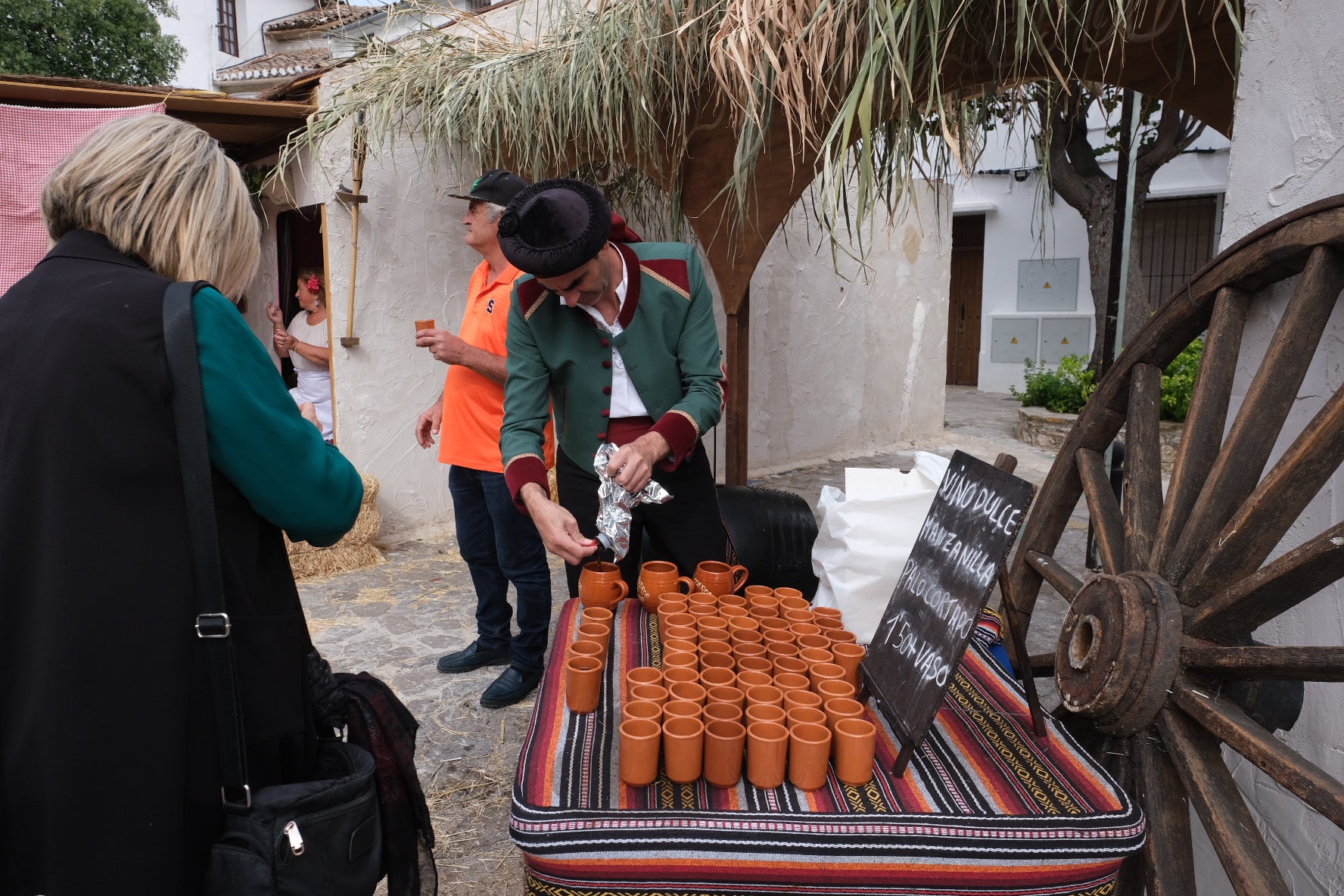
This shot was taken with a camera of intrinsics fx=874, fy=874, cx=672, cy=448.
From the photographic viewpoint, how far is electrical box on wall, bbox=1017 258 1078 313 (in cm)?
1480

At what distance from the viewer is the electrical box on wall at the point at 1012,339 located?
15.2 meters

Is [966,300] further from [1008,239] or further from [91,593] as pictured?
[91,593]

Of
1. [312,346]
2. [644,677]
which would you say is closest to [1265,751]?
[644,677]

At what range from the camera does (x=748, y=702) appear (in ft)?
4.91

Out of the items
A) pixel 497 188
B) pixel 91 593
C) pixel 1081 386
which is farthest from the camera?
pixel 1081 386

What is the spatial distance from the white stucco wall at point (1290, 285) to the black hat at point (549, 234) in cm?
141

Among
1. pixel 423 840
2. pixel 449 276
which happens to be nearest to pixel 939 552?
pixel 423 840

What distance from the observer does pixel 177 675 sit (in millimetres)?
1224

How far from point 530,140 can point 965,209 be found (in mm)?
12726

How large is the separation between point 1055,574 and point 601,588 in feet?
3.34

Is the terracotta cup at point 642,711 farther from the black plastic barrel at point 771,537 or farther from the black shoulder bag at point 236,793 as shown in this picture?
the black plastic barrel at point 771,537

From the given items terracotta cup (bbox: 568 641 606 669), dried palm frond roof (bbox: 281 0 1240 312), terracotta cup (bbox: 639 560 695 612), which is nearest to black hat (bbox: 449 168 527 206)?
dried palm frond roof (bbox: 281 0 1240 312)

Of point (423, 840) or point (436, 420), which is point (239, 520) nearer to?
point (423, 840)

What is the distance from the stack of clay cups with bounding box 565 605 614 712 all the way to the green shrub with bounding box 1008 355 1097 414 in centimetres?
852
